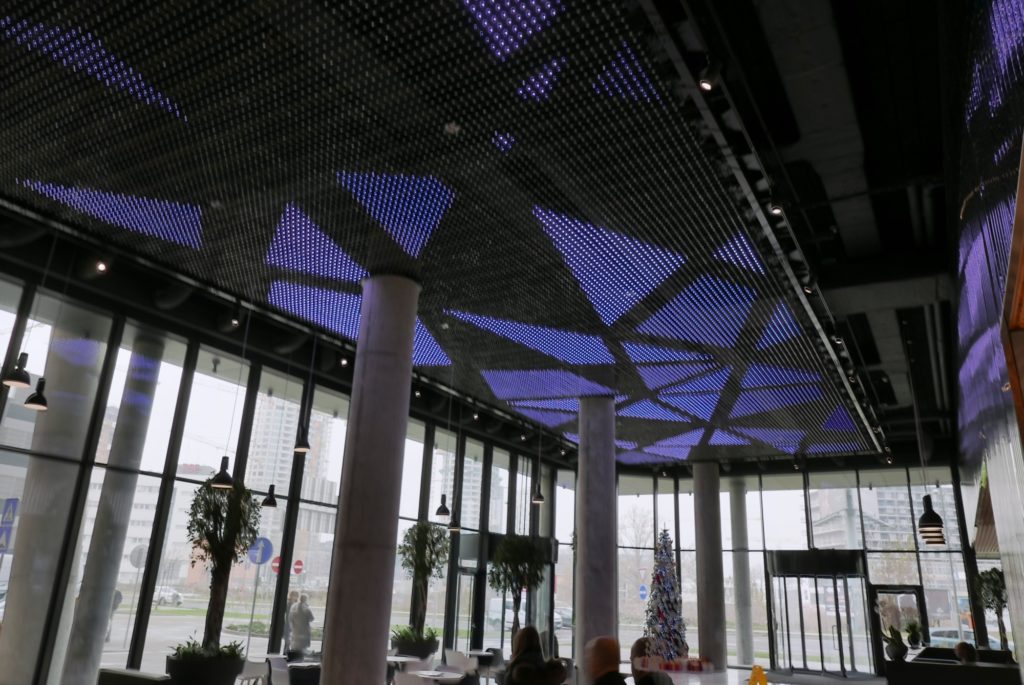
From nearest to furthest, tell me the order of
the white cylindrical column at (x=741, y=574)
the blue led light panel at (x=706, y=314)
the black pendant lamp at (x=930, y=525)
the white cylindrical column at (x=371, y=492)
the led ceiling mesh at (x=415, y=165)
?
the led ceiling mesh at (x=415, y=165) → the white cylindrical column at (x=371, y=492) → the blue led light panel at (x=706, y=314) → the black pendant lamp at (x=930, y=525) → the white cylindrical column at (x=741, y=574)

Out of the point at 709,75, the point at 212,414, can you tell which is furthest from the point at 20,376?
the point at 709,75

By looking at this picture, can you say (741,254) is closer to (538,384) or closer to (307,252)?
(307,252)

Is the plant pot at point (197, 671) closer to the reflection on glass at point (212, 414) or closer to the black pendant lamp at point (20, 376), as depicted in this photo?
the black pendant lamp at point (20, 376)

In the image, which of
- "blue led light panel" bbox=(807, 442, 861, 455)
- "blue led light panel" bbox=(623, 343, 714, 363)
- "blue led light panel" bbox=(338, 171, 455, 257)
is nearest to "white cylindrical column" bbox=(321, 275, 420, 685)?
"blue led light panel" bbox=(338, 171, 455, 257)

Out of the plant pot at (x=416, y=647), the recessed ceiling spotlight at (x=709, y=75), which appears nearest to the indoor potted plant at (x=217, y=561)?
the plant pot at (x=416, y=647)

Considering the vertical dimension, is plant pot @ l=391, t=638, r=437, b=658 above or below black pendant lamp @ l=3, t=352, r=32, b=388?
below

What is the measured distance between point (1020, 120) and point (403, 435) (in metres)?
7.15

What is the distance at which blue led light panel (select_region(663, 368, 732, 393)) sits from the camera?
1275cm

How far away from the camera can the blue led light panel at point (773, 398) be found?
13.4 m

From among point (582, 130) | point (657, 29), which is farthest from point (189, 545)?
point (657, 29)

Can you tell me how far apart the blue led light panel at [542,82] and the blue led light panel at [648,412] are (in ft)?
32.9

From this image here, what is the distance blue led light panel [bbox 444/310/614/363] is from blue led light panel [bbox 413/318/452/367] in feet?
3.38

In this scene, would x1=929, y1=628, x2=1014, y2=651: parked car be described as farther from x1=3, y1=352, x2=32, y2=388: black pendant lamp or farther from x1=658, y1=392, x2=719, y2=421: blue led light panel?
x1=3, y1=352, x2=32, y2=388: black pendant lamp

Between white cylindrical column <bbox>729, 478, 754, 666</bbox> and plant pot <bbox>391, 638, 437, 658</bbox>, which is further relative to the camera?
white cylindrical column <bbox>729, 478, 754, 666</bbox>
